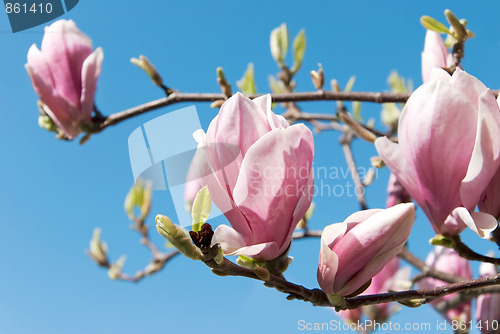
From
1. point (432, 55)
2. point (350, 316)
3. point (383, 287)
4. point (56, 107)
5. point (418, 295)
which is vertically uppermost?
point (56, 107)

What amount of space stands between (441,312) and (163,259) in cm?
91

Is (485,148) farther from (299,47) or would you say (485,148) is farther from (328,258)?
(299,47)

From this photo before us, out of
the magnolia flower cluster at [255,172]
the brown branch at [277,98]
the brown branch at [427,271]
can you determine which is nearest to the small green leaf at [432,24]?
the brown branch at [277,98]

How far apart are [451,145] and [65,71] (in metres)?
0.84

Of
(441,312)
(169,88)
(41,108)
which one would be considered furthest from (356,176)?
(41,108)

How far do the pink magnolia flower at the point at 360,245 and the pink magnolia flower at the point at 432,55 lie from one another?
382 millimetres

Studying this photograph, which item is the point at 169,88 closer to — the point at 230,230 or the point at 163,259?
the point at 230,230

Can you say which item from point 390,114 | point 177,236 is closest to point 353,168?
point 390,114

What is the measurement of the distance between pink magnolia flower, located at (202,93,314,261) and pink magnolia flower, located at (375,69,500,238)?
116mm

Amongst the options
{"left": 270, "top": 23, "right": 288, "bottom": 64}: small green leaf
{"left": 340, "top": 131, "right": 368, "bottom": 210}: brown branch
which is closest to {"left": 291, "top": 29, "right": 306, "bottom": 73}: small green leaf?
{"left": 270, "top": 23, "right": 288, "bottom": 64}: small green leaf

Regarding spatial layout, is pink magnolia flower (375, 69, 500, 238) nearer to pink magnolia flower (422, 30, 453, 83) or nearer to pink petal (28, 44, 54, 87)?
pink magnolia flower (422, 30, 453, 83)

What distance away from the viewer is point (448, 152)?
514 millimetres

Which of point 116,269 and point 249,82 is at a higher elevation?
point 249,82

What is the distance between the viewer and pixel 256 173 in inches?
19.0
